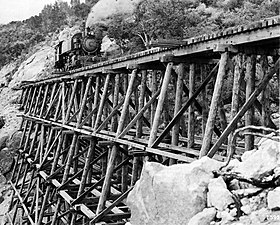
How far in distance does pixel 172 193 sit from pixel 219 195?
22.4 inches

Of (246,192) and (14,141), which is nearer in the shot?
(246,192)

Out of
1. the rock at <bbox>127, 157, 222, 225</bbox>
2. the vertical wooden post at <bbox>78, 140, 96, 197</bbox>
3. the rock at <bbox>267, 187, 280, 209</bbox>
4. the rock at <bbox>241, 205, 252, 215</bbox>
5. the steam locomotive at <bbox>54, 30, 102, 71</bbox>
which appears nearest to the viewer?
the rock at <bbox>267, 187, 280, 209</bbox>

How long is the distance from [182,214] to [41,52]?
37607mm

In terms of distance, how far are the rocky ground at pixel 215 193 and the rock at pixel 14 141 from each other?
21.4m

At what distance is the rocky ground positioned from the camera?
3.48 meters

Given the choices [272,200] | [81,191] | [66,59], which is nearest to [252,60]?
[272,200]

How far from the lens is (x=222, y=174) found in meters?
3.90

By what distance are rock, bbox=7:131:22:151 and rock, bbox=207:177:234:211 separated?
22031 mm

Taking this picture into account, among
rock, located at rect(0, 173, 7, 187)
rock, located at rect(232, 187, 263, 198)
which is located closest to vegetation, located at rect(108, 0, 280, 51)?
rock, located at rect(0, 173, 7, 187)

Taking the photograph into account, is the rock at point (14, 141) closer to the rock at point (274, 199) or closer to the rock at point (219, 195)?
the rock at point (219, 195)

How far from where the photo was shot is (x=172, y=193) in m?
4.10

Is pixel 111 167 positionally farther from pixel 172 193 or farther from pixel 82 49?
pixel 82 49

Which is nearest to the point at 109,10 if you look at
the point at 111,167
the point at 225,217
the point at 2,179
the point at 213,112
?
the point at 2,179

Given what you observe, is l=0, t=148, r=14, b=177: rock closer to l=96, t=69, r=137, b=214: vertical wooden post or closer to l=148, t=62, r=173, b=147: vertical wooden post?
l=96, t=69, r=137, b=214: vertical wooden post
